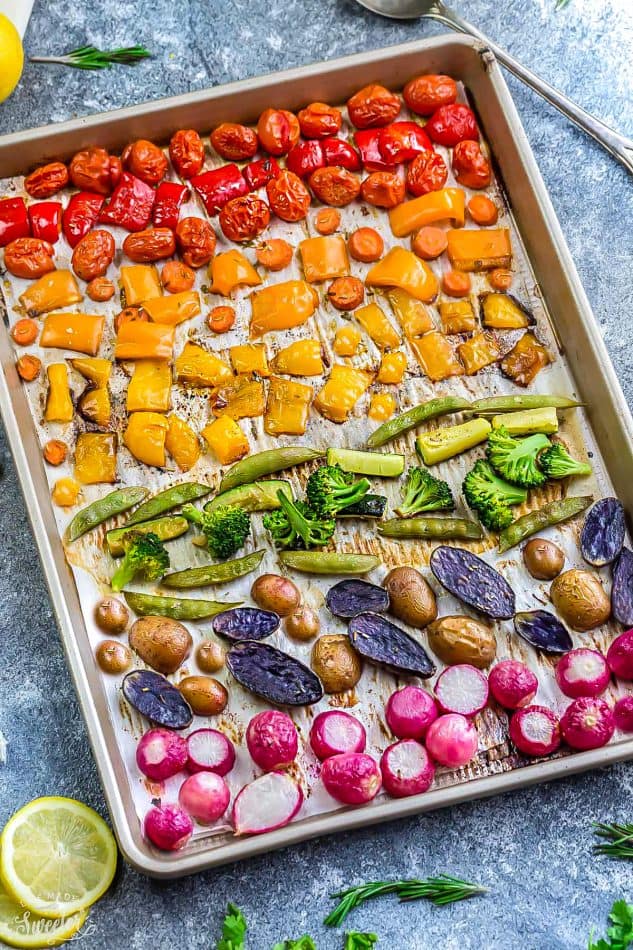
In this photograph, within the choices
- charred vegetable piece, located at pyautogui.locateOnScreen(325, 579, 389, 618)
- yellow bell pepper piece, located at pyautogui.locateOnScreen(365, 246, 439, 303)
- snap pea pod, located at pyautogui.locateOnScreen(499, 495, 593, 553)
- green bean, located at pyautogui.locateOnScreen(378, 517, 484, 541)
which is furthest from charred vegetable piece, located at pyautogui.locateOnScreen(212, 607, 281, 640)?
yellow bell pepper piece, located at pyautogui.locateOnScreen(365, 246, 439, 303)

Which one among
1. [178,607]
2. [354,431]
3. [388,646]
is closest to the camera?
[388,646]

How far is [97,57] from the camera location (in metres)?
5.34

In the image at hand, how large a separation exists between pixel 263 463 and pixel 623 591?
1.72m

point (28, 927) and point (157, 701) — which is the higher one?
point (157, 701)

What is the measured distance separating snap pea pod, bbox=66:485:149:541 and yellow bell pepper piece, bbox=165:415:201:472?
0.23 metres

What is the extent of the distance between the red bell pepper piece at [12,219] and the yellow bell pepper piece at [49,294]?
276 millimetres

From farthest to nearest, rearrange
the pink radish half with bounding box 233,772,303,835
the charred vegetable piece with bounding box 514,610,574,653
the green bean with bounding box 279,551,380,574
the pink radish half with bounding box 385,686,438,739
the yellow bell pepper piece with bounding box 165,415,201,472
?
the yellow bell pepper piece with bounding box 165,415,201,472
the green bean with bounding box 279,551,380,574
the charred vegetable piece with bounding box 514,610,574,653
the pink radish half with bounding box 385,686,438,739
the pink radish half with bounding box 233,772,303,835

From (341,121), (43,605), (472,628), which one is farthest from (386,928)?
(341,121)

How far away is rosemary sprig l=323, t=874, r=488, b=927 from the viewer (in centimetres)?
430

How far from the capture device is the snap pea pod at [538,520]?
15.0 feet

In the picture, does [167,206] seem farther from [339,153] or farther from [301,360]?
[301,360]

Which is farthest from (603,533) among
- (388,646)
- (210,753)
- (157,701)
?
(157,701)

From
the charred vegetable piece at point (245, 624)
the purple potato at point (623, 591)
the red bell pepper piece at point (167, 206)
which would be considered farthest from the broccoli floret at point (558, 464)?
the red bell pepper piece at point (167, 206)

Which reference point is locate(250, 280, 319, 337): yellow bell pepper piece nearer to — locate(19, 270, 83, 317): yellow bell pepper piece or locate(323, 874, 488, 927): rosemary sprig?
locate(19, 270, 83, 317): yellow bell pepper piece
